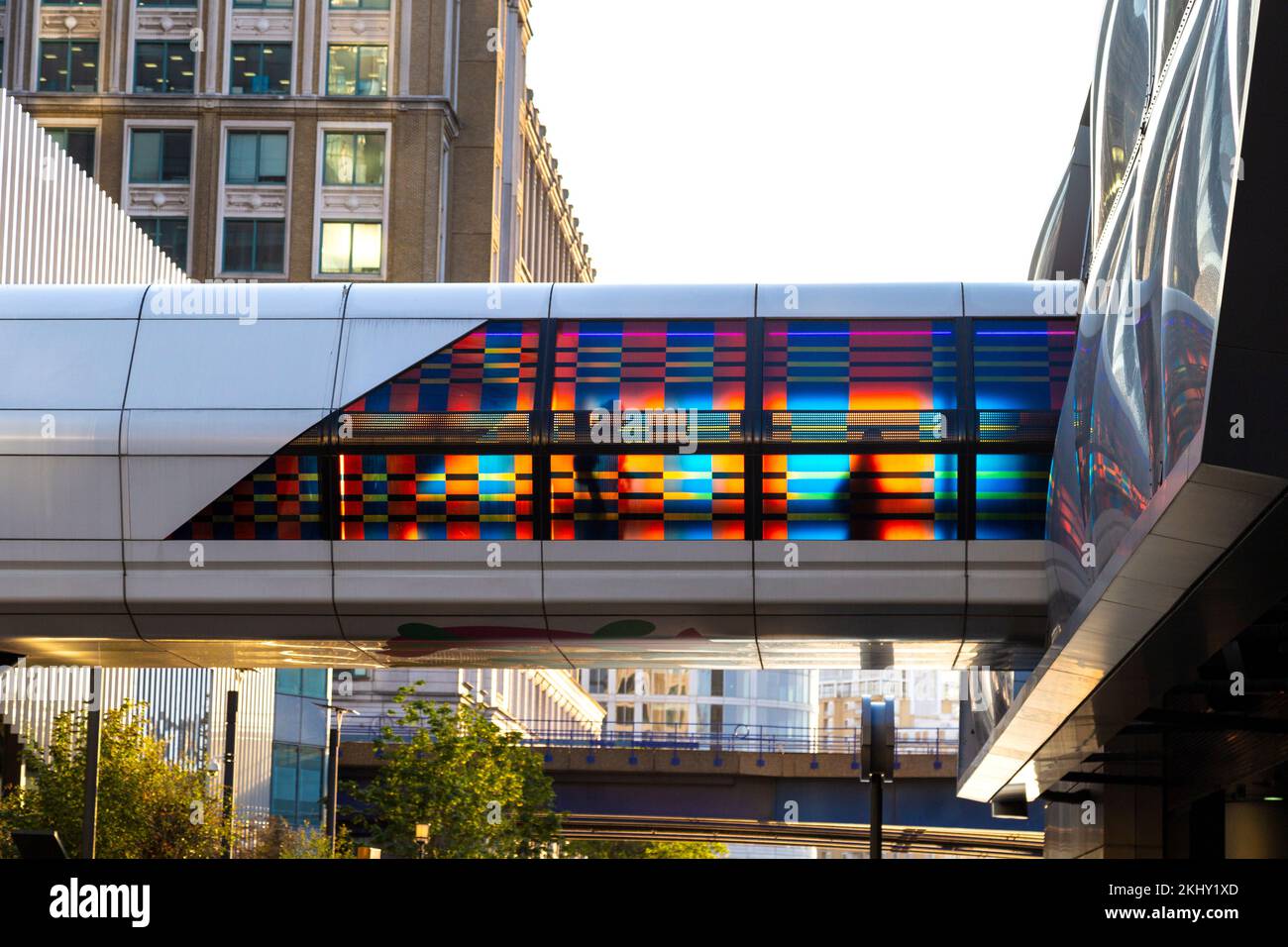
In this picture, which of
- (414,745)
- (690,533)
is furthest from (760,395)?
(414,745)

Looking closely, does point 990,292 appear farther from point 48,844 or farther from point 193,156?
point 193,156

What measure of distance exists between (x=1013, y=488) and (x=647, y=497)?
3.20 m

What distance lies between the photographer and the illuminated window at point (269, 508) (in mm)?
17312

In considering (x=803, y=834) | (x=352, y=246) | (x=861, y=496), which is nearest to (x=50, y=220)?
(x=861, y=496)

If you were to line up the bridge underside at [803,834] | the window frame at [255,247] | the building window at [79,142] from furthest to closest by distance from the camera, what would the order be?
the building window at [79,142] < the window frame at [255,247] < the bridge underside at [803,834]

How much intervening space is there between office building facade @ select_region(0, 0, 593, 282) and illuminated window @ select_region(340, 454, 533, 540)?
6432 centimetres

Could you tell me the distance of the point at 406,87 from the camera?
82562 mm

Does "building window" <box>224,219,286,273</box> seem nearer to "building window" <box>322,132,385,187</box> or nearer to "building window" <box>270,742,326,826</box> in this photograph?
"building window" <box>322,132,385,187</box>

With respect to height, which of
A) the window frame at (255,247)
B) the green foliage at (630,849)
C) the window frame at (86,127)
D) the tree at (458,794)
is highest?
the window frame at (86,127)

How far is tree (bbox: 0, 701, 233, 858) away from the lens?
115 ft

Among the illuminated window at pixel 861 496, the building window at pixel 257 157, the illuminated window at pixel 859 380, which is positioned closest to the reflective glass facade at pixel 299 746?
the building window at pixel 257 157

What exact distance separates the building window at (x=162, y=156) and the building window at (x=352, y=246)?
714cm

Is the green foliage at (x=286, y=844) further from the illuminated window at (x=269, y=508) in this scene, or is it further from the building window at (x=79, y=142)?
the building window at (x=79, y=142)
